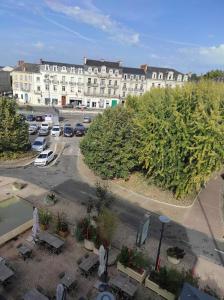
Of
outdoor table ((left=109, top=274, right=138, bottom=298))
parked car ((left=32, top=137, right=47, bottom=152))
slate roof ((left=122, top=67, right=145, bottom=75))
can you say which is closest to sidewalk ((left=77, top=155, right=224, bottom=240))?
outdoor table ((left=109, top=274, right=138, bottom=298))

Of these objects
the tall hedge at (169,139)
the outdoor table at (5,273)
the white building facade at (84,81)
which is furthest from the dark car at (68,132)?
the outdoor table at (5,273)

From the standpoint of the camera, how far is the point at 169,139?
69.8 ft

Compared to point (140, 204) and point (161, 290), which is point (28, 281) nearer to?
point (161, 290)

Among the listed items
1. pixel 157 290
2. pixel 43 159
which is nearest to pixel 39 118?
pixel 43 159

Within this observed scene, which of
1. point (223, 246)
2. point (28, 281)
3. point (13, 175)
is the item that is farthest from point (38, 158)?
point (223, 246)

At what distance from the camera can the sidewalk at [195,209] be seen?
19766 millimetres

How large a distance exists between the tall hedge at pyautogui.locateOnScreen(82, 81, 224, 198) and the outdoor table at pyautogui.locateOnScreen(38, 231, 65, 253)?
10808mm

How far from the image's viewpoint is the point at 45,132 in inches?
1638

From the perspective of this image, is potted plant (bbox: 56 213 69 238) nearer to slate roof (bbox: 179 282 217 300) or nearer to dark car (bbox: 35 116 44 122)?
slate roof (bbox: 179 282 217 300)

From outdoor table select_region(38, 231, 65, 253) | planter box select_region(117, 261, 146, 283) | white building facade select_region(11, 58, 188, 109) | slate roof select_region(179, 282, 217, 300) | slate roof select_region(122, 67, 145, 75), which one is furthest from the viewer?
slate roof select_region(122, 67, 145, 75)

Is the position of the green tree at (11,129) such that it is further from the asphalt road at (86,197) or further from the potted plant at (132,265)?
the potted plant at (132,265)

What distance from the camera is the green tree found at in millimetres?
27531

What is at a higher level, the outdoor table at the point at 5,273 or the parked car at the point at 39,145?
the outdoor table at the point at 5,273

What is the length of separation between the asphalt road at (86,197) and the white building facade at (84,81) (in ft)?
115
